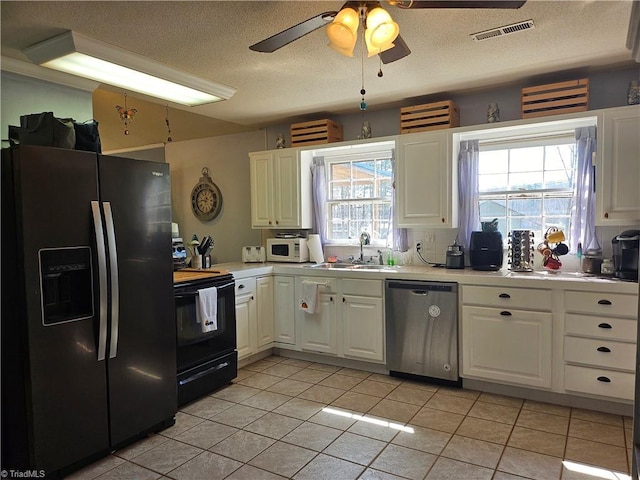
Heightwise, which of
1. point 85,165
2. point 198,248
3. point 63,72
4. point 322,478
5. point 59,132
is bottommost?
point 322,478

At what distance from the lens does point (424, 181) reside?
155 inches

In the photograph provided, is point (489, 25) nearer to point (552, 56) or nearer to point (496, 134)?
point (552, 56)

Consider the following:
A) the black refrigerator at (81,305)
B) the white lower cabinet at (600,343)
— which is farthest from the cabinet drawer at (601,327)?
the black refrigerator at (81,305)

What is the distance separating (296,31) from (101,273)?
1.69 m

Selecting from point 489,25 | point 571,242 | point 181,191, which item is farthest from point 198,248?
point 571,242

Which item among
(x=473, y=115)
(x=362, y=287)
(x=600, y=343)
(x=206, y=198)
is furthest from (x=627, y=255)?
(x=206, y=198)

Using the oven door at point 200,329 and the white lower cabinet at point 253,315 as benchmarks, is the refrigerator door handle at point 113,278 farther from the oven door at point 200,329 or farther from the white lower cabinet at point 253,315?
the white lower cabinet at point 253,315

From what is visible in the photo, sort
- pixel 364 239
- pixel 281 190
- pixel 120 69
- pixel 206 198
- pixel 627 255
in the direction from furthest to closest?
pixel 206 198 → pixel 281 190 → pixel 364 239 → pixel 627 255 → pixel 120 69

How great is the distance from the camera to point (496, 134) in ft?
→ 12.6

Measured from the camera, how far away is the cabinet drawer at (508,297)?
10.5ft

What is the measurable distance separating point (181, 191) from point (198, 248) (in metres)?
2.30

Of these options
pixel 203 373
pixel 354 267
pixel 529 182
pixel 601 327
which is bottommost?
pixel 203 373

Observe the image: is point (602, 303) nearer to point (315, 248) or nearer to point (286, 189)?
point (315, 248)

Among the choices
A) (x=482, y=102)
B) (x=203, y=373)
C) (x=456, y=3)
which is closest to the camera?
(x=456, y=3)
